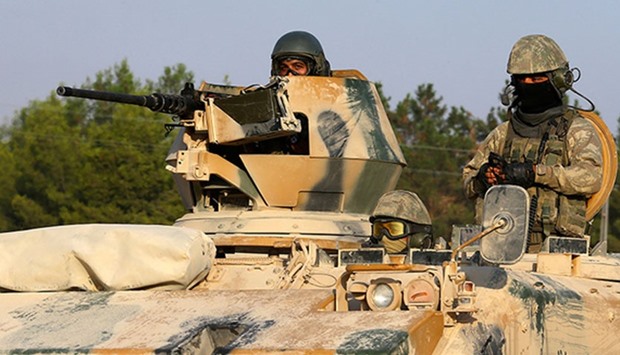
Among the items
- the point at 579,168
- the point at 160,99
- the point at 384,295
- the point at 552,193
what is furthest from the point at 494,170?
the point at 160,99

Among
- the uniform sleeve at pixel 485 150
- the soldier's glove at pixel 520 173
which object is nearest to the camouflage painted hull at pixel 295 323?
the soldier's glove at pixel 520 173

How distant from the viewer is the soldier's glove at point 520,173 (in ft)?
35.1

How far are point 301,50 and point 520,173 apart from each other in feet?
9.86

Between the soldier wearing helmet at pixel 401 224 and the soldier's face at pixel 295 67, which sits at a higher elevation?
the soldier's face at pixel 295 67

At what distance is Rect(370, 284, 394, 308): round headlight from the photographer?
8.12m

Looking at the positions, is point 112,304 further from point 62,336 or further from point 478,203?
point 478,203

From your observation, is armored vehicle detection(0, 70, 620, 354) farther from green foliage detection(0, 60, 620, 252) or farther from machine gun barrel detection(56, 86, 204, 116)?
green foliage detection(0, 60, 620, 252)

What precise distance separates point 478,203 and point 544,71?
1.21m

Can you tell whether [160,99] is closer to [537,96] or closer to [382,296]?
[537,96]

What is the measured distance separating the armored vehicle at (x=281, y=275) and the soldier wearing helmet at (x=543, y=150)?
1.09 ft

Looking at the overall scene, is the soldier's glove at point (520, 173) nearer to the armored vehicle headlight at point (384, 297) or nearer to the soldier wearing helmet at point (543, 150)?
the soldier wearing helmet at point (543, 150)

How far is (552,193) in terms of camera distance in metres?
11.0

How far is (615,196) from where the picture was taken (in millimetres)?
45312

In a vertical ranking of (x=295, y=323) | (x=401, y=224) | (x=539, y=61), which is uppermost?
(x=539, y=61)
